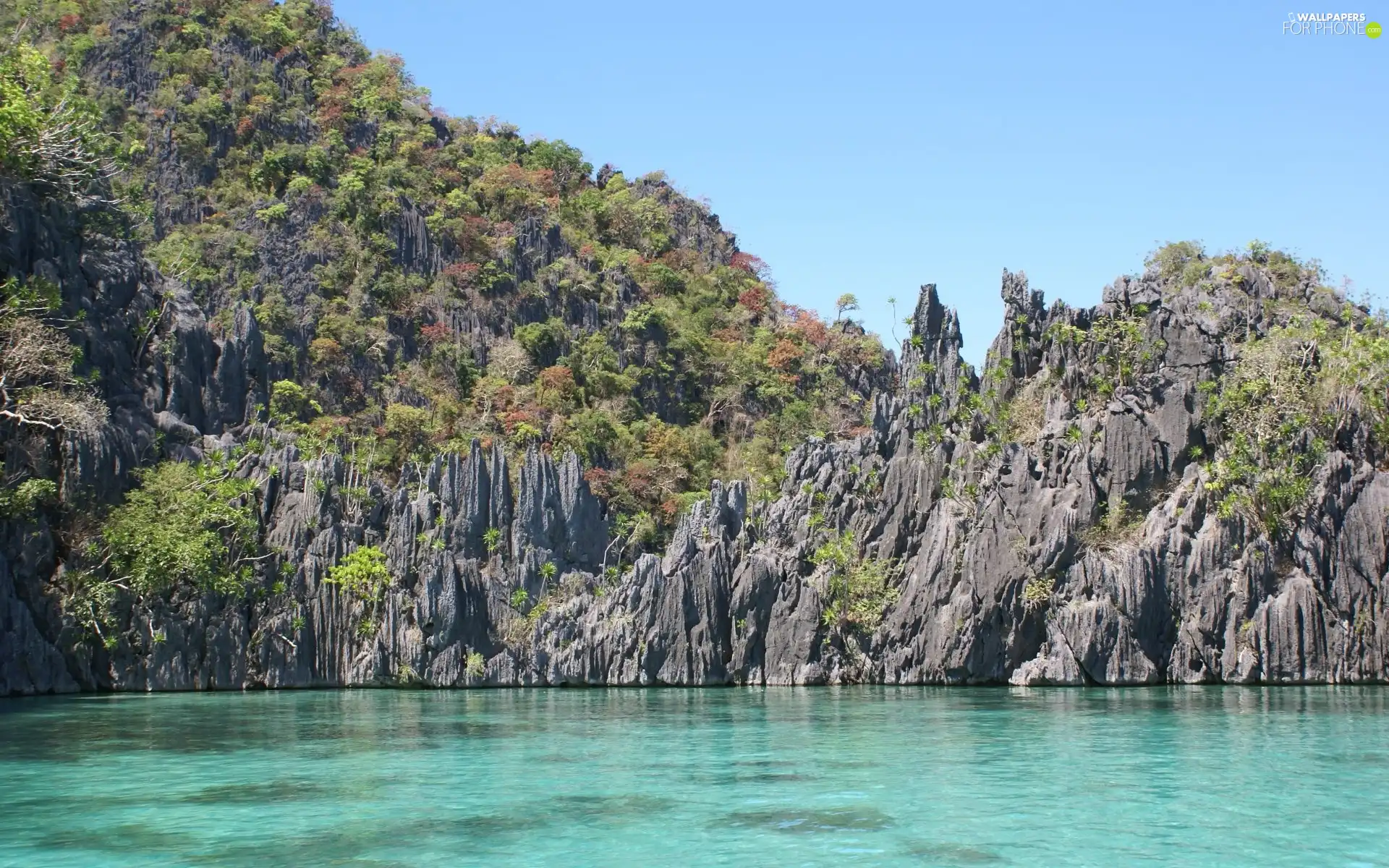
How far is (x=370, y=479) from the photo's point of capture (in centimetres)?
4512

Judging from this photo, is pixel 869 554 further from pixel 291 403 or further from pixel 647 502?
pixel 291 403

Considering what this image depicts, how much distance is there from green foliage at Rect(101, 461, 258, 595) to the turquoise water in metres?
9.46

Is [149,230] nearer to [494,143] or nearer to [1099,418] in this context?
[494,143]

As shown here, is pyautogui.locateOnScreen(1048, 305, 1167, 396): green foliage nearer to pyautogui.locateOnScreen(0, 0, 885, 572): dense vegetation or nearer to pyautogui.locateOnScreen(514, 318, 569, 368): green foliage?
pyautogui.locateOnScreen(0, 0, 885, 572): dense vegetation

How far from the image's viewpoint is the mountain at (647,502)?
3628cm

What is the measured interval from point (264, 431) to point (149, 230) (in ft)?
63.8

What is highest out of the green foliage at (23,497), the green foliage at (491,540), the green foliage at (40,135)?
the green foliage at (40,135)

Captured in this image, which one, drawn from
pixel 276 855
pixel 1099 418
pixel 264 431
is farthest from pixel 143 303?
pixel 276 855

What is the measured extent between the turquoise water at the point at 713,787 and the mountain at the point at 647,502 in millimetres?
8602

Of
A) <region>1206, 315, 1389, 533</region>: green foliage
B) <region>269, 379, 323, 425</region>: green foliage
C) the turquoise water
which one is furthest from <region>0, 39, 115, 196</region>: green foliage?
<region>1206, 315, 1389, 533</region>: green foliage

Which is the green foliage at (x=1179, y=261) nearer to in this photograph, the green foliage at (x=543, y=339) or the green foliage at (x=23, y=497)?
the green foliage at (x=543, y=339)

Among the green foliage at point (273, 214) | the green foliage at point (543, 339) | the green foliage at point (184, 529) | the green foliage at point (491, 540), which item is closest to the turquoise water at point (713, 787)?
the green foliage at point (184, 529)

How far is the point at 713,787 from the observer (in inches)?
665

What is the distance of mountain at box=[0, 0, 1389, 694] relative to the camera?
36.3 meters
